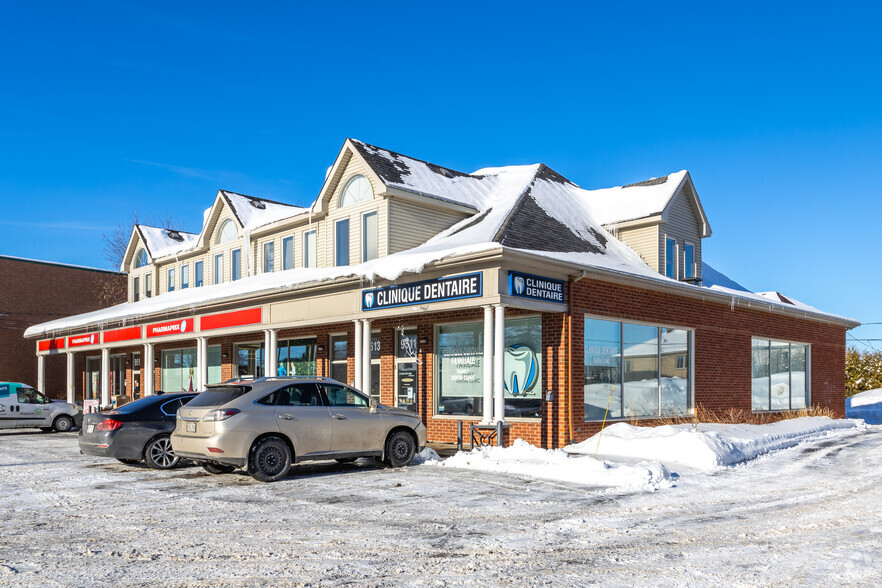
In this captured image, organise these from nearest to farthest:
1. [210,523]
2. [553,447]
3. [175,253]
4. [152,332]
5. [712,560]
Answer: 1. [712,560]
2. [210,523]
3. [553,447]
4. [152,332]
5. [175,253]

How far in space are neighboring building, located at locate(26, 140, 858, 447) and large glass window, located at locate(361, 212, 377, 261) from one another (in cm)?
4

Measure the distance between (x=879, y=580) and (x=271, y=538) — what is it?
538 cm

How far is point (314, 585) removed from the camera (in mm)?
6016

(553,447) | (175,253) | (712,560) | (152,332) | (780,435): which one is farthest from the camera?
(175,253)

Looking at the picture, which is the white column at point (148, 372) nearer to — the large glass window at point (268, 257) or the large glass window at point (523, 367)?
the large glass window at point (268, 257)

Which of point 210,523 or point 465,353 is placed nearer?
point 210,523

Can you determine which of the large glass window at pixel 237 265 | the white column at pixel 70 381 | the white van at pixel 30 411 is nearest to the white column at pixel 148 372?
the white van at pixel 30 411

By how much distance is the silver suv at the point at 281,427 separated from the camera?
38.2 ft

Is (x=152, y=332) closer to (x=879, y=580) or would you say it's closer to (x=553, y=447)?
(x=553, y=447)

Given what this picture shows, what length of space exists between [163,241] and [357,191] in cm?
1578

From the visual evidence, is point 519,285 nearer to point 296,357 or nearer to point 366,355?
point 366,355

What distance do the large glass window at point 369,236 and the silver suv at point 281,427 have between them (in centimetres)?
813

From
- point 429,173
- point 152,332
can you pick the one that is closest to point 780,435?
point 429,173

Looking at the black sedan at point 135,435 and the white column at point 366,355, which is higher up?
the white column at point 366,355
